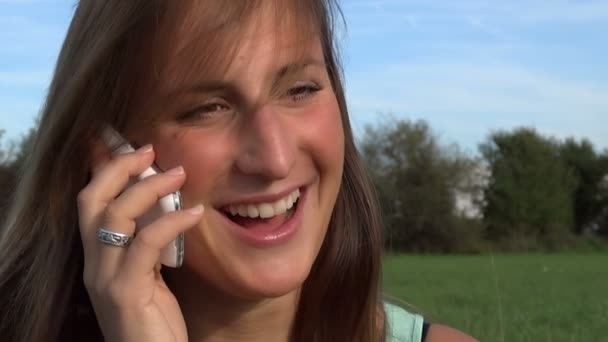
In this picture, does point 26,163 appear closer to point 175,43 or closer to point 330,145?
point 175,43

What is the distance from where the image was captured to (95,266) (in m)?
2.21

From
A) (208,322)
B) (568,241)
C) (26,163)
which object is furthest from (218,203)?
(568,241)

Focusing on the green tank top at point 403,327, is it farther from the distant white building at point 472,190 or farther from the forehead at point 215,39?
the distant white building at point 472,190

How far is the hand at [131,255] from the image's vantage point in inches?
85.6

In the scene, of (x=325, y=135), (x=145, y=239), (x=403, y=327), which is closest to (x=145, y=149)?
(x=145, y=239)

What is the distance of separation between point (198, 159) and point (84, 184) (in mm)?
413

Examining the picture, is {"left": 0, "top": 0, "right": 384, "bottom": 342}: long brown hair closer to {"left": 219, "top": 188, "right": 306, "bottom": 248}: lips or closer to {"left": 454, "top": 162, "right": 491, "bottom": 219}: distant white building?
{"left": 219, "top": 188, "right": 306, "bottom": 248}: lips

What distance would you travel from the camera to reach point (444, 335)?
8.71 feet

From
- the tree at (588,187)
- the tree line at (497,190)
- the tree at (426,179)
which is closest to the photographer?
the tree line at (497,190)

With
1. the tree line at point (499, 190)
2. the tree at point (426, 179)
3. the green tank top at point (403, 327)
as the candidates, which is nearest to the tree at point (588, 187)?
the tree line at point (499, 190)

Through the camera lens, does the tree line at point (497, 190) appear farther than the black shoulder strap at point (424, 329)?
Yes

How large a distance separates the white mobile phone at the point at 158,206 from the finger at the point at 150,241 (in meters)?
0.05

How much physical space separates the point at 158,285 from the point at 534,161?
198 feet

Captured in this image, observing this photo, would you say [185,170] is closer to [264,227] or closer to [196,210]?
[196,210]
